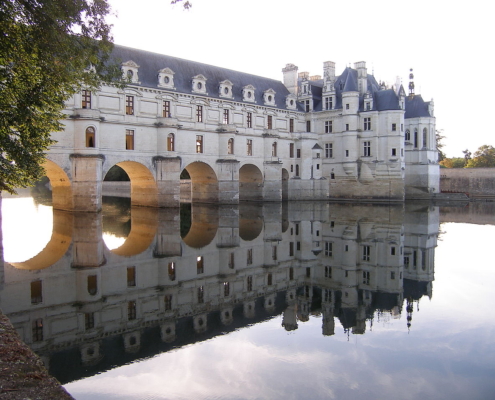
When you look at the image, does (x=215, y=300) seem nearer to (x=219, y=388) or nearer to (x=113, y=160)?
(x=219, y=388)

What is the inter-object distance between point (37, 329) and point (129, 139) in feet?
79.7

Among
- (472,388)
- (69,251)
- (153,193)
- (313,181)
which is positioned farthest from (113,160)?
(472,388)

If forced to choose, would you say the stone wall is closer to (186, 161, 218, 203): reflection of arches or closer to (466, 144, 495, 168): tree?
(466, 144, 495, 168): tree

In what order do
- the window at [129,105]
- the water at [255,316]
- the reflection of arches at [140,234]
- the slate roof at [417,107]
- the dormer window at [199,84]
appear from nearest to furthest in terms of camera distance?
the water at [255,316] < the reflection of arches at [140,234] < the window at [129,105] < the dormer window at [199,84] < the slate roof at [417,107]

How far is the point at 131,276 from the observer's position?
11.6 meters

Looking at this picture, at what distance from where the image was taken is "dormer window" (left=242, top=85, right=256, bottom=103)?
3866 centimetres

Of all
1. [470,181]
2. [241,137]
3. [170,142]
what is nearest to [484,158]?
[470,181]

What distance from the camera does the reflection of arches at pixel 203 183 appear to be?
36.0 metres

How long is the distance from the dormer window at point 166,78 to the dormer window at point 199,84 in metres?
2.09

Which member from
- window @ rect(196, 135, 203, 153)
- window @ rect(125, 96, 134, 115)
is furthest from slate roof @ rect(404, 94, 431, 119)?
window @ rect(125, 96, 134, 115)

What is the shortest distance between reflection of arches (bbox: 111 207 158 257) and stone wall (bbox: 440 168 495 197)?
40.7 metres

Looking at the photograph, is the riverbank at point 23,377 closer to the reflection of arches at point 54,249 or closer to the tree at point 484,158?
the reflection of arches at point 54,249

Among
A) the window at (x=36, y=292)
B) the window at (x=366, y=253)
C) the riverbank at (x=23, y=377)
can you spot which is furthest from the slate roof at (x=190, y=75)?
the riverbank at (x=23, y=377)

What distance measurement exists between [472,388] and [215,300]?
18.0 ft
